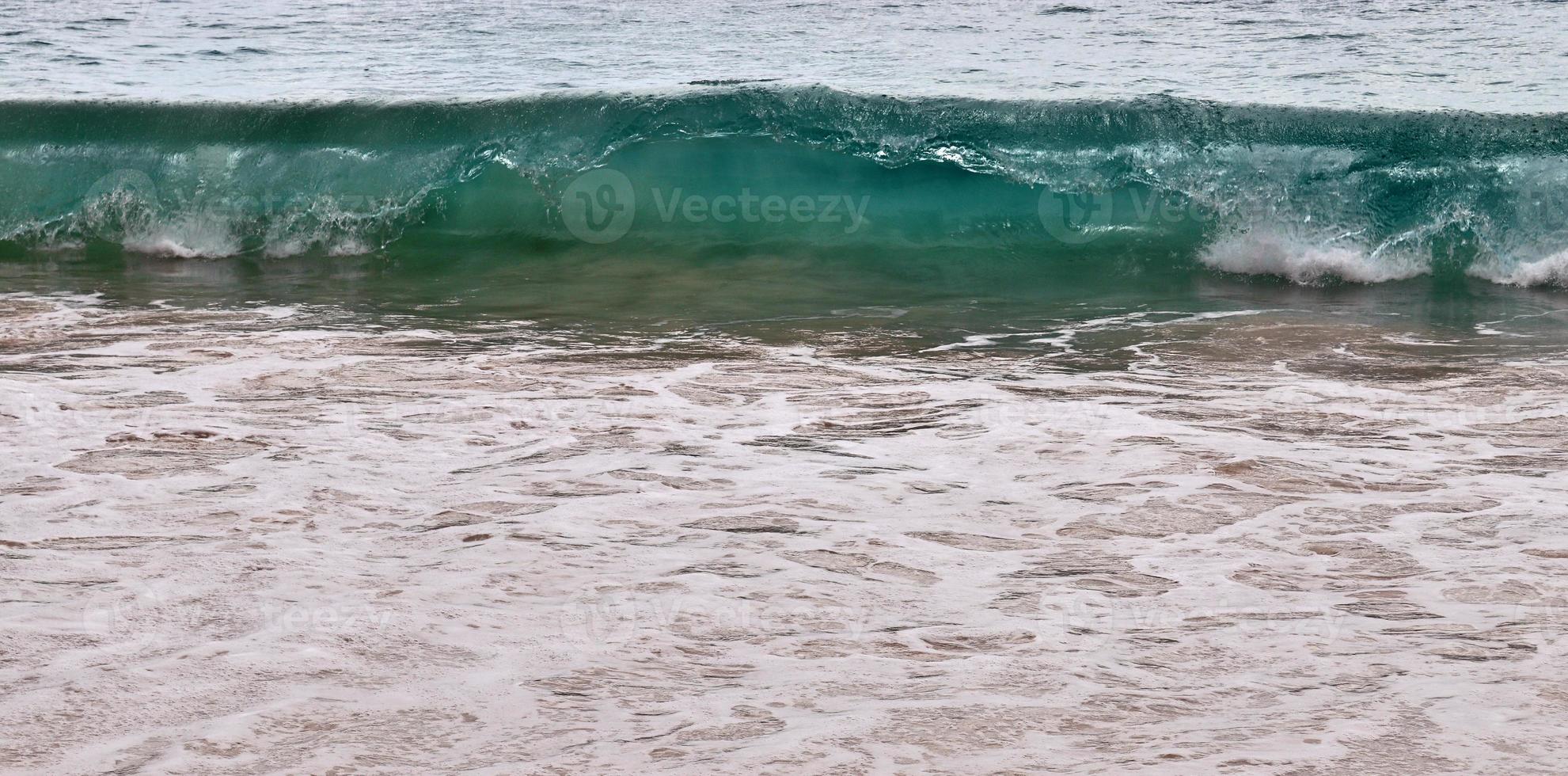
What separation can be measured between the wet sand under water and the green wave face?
268 centimetres

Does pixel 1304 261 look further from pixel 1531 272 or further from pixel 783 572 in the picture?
pixel 783 572

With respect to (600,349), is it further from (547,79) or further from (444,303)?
(547,79)

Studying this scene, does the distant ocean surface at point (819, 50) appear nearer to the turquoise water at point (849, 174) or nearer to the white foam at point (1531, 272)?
the turquoise water at point (849, 174)

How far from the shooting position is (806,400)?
420 cm

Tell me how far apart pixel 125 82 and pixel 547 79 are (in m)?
3.22

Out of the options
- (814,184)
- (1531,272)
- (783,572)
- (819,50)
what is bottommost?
(783,572)

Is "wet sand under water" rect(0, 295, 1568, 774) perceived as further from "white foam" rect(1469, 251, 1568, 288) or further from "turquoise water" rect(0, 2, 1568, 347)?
"white foam" rect(1469, 251, 1568, 288)

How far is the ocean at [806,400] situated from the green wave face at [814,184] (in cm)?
3

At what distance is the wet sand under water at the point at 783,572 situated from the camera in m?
2.04

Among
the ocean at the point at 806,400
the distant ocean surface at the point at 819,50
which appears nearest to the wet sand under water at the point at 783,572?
the ocean at the point at 806,400

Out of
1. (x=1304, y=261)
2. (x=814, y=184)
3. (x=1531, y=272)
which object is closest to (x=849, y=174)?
(x=814, y=184)

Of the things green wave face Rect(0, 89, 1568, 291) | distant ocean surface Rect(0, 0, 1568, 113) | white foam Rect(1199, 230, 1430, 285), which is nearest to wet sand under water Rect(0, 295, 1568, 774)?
white foam Rect(1199, 230, 1430, 285)

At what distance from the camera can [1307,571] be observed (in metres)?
2.69

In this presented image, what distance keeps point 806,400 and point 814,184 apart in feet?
14.4
